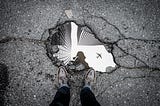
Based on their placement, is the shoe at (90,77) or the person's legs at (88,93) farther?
the shoe at (90,77)

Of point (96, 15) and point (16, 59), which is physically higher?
point (96, 15)

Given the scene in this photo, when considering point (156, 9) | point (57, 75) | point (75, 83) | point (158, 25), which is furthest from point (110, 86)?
point (156, 9)

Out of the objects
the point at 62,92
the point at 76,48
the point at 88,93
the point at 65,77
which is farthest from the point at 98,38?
the point at 62,92

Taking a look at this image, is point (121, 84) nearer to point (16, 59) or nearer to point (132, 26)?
point (132, 26)

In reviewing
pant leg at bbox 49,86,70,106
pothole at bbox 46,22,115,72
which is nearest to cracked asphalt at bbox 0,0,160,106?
pothole at bbox 46,22,115,72

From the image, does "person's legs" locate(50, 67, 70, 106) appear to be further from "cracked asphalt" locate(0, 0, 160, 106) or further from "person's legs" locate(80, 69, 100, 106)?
"person's legs" locate(80, 69, 100, 106)

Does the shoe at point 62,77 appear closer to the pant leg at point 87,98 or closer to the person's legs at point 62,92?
the person's legs at point 62,92

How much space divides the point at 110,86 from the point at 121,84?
0.18 m

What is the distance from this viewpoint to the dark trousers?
266cm

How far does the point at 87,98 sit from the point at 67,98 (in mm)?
302

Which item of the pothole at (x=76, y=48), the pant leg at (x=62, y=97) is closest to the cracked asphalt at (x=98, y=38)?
the pothole at (x=76, y=48)

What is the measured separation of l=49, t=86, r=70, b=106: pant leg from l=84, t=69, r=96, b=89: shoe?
12.6 inches

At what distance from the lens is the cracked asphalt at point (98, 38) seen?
3125mm

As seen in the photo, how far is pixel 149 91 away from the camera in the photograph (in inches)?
125
